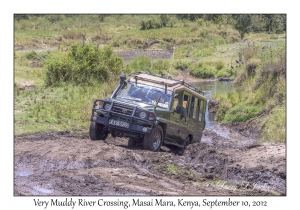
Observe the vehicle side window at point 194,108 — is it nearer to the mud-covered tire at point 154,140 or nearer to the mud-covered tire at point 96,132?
the mud-covered tire at point 154,140

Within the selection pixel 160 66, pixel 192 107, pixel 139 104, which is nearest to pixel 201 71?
pixel 160 66

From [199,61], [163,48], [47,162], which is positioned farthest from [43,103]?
[163,48]

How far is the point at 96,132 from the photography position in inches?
593

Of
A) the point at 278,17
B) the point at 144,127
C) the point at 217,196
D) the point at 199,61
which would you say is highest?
the point at 278,17

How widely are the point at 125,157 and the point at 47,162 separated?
1.68m

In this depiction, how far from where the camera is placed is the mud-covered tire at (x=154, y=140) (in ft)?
46.6

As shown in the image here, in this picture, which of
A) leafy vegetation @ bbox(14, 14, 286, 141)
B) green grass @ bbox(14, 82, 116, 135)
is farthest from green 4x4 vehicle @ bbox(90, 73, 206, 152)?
green grass @ bbox(14, 82, 116, 135)

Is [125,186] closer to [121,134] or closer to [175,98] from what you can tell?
[121,134]

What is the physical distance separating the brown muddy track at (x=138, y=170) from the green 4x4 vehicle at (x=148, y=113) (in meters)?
0.48

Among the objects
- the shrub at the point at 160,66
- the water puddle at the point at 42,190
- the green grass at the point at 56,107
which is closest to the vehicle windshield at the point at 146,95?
the green grass at the point at 56,107

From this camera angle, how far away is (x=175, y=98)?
15398 mm

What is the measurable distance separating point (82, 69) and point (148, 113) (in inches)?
463

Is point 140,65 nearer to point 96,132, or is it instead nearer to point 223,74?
point 223,74

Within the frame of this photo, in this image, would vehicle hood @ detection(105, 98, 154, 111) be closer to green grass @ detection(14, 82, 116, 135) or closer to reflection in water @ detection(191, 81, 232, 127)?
green grass @ detection(14, 82, 116, 135)
